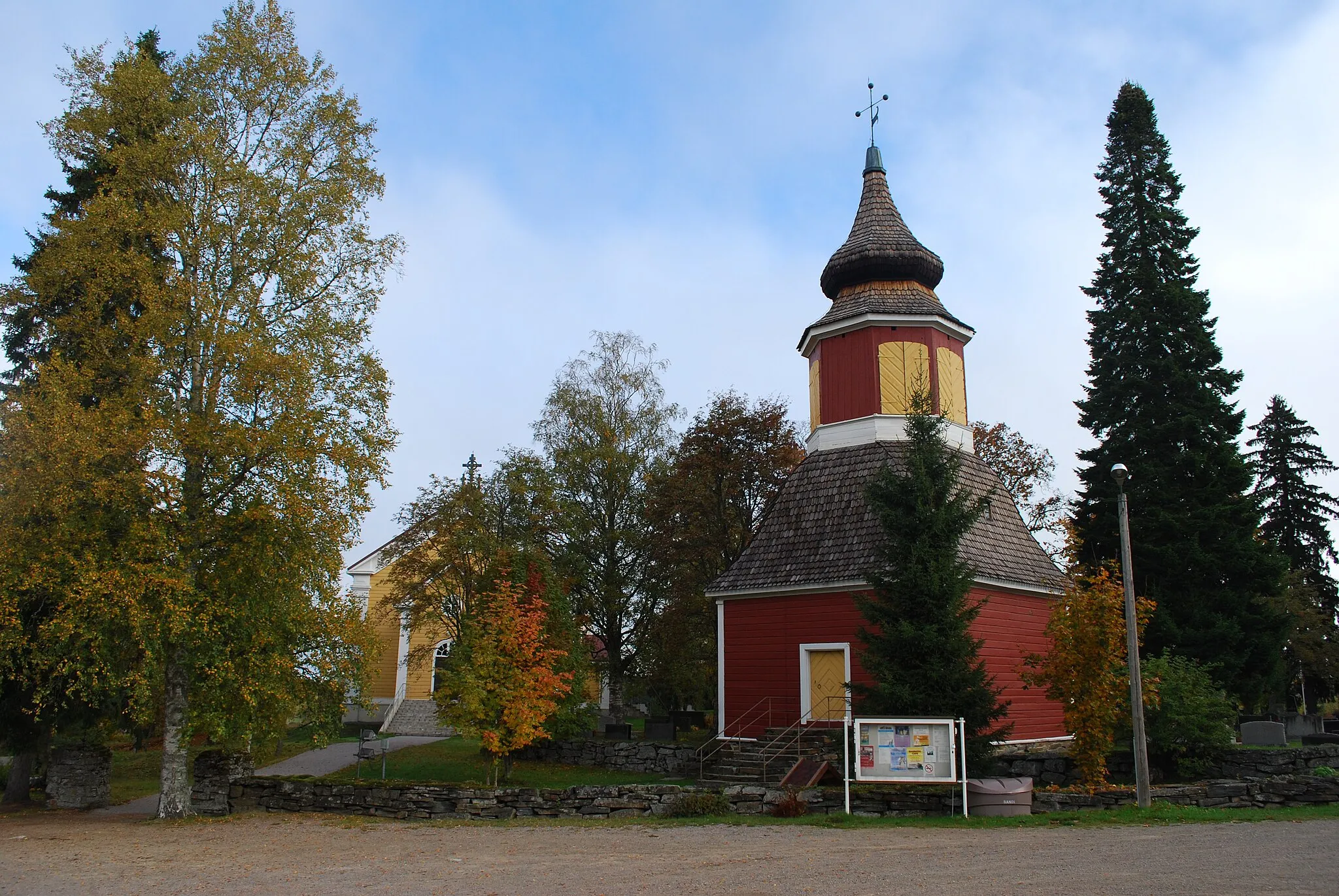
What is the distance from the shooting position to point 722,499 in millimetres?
28812

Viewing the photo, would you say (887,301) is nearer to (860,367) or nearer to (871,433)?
(860,367)

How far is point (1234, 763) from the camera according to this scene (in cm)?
1745

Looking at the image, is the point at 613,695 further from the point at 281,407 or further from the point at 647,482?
the point at 281,407

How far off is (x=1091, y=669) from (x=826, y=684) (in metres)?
6.24

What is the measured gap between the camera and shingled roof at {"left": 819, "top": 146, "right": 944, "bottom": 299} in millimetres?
24203

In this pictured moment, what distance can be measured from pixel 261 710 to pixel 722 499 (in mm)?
15812

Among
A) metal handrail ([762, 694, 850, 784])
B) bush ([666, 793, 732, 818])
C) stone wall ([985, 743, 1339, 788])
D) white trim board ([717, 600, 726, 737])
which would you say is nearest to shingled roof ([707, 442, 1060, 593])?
white trim board ([717, 600, 726, 737])

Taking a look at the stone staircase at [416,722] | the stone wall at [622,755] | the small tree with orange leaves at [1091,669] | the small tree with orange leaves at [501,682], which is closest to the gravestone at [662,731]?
the stone wall at [622,755]

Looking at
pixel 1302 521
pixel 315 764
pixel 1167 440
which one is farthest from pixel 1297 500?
pixel 315 764

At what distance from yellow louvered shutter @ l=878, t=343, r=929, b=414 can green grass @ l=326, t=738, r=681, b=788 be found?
10.7 meters

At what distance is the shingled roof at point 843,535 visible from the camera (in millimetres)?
20422

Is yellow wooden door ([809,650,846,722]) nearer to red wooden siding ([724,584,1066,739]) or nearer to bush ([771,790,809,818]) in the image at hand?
red wooden siding ([724,584,1066,739])

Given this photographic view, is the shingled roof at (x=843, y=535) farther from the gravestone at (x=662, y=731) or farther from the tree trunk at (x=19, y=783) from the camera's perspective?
the tree trunk at (x=19, y=783)

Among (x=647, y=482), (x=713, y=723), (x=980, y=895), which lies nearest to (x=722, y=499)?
(x=647, y=482)
